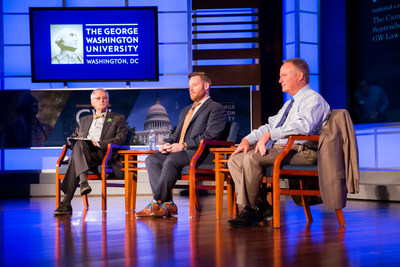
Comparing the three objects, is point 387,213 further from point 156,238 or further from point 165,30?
point 165,30

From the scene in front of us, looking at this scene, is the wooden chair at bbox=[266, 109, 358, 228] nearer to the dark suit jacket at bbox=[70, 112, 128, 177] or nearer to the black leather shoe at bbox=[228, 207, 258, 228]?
the black leather shoe at bbox=[228, 207, 258, 228]

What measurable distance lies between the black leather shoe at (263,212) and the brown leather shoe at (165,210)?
80 cm

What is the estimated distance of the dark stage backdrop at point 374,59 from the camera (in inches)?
266

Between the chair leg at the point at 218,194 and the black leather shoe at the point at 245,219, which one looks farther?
the chair leg at the point at 218,194

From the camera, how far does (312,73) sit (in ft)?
25.8

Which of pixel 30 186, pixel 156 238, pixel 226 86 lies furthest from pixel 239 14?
pixel 156 238

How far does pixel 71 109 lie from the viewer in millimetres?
7945

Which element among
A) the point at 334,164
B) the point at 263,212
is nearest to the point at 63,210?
the point at 263,212

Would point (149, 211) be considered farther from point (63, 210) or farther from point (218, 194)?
point (63, 210)

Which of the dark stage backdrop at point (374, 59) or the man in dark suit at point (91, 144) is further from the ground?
the dark stage backdrop at point (374, 59)

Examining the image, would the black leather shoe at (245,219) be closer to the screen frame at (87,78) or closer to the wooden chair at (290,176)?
the wooden chair at (290,176)

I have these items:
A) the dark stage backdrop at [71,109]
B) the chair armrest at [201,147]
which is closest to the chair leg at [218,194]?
the chair armrest at [201,147]

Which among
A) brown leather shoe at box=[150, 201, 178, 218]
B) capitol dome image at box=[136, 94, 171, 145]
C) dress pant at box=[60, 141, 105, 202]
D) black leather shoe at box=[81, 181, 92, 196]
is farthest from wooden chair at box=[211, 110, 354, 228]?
capitol dome image at box=[136, 94, 171, 145]

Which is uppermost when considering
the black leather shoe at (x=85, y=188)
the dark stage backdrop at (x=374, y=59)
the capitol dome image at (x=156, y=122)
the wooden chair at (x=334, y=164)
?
the dark stage backdrop at (x=374, y=59)
